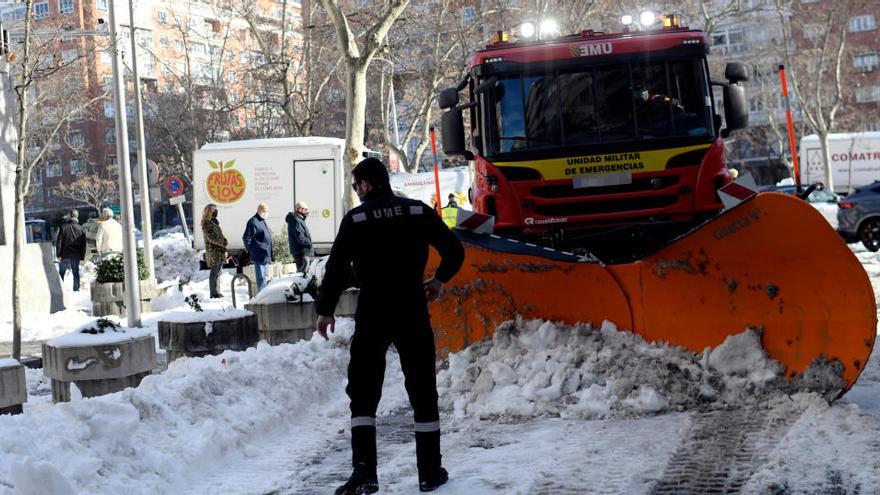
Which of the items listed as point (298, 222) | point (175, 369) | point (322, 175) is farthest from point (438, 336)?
point (322, 175)

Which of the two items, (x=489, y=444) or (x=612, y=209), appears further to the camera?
(x=612, y=209)

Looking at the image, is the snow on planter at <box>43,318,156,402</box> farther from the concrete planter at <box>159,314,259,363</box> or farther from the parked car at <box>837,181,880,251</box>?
the parked car at <box>837,181,880,251</box>

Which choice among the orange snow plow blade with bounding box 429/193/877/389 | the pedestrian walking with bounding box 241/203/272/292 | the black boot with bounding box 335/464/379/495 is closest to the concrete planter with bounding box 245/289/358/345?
the orange snow plow blade with bounding box 429/193/877/389

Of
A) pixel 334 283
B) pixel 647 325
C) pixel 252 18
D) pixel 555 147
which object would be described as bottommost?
pixel 647 325

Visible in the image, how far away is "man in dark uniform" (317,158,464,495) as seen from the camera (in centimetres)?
585

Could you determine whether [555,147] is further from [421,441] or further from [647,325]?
[421,441]

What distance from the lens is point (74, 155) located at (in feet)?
251

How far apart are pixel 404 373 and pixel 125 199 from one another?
1201cm

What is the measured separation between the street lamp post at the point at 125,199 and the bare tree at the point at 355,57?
3.85m

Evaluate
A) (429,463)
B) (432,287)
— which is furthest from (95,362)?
(429,463)

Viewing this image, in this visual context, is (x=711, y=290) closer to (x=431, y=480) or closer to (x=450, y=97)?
(x=431, y=480)

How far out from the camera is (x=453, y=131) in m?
11.2

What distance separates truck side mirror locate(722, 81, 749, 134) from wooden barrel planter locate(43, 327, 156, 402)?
5716 millimetres

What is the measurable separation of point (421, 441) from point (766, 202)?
2971 mm
